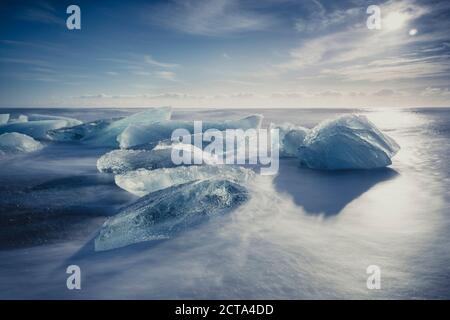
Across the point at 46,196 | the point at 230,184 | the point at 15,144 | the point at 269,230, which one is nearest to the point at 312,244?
the point at 269,230

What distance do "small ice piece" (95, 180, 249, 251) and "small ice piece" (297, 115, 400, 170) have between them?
2671 millimetres

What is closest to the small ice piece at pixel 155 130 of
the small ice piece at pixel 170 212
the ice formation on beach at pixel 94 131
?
the ice formation on beach at pixel 94 131

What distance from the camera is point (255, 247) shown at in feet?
9.13

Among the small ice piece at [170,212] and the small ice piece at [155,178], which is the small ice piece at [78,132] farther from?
the small ice piece at [170,212]

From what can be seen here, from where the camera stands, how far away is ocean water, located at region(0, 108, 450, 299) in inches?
85.9

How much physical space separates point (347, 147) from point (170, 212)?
3.97 m

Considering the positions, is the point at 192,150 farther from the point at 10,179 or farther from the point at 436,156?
the point at 436,156

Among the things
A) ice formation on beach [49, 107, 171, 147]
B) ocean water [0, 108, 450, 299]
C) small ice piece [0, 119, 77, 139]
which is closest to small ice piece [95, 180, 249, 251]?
ocean water [0, 108, 450, 299]

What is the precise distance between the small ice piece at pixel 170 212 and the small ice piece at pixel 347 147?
2.67m

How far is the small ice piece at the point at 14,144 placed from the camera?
8.46 meters

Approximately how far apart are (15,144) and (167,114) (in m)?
5.21

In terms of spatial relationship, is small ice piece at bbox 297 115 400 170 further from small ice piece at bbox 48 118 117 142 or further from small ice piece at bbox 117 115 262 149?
small ice piece at bbox 48 118 117 142

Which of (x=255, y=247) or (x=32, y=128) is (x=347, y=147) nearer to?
(x=255, y=247)

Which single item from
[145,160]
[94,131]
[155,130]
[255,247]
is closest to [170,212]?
[255,247]
